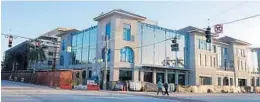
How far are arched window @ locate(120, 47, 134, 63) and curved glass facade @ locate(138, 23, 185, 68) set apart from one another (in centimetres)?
171

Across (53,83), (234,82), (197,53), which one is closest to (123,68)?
(53,83)

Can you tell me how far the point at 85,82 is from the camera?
4269 centimetres

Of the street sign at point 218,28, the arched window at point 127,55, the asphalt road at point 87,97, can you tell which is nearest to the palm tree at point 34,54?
the arched window at point 127,55

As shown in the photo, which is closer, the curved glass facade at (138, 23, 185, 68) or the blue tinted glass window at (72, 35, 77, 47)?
the curved glass facade at (138, 23, 185, 68)

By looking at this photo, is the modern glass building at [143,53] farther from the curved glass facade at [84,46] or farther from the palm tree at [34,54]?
the palm tree at [34,54]

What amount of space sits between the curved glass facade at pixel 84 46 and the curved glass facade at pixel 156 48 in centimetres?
769

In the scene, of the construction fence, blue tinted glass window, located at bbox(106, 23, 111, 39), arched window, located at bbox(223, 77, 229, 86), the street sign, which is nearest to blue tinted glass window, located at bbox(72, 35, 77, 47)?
the construction fence

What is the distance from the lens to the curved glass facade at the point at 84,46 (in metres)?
53.5

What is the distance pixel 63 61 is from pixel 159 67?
21.0 m

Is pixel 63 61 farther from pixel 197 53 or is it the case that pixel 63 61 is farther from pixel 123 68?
pixel 197 53

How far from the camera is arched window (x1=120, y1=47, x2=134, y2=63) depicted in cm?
4838

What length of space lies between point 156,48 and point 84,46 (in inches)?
488

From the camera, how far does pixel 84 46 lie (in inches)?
2242

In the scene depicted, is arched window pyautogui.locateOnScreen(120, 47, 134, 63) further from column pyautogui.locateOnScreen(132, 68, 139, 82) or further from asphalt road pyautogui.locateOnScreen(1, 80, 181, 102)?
asphalt road pyautogui.locateOnScreen(1, 80, 181, 102)
